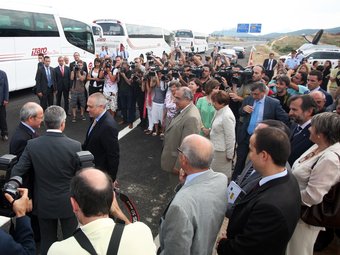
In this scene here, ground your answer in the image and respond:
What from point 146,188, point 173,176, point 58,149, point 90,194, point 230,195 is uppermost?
point 90,194

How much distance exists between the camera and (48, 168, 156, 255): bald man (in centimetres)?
147

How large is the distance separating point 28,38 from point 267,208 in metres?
12.9

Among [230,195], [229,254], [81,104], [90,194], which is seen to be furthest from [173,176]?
[81,104]

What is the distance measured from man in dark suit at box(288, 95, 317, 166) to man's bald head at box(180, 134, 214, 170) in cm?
175

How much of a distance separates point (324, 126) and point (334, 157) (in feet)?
1.03

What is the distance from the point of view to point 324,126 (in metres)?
2.74

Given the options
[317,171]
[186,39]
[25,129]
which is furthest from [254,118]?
[186,39]

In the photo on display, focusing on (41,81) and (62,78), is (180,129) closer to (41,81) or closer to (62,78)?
(41,81)

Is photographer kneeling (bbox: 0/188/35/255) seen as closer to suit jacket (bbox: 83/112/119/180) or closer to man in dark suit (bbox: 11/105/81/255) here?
man in dark suit (bbox: 11/105/81/255)

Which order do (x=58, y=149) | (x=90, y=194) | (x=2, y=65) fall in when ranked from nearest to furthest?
(x=90, y=194) < (x=58, y=149) < (x=2, y=65)

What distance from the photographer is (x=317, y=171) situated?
261 cm

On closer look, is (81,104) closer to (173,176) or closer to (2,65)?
(2,65)

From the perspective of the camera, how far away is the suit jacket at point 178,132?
12.7 ft

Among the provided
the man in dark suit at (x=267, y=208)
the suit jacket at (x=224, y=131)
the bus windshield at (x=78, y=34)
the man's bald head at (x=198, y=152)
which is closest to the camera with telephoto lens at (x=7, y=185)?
the man's bald head at (x=198, y=152)
